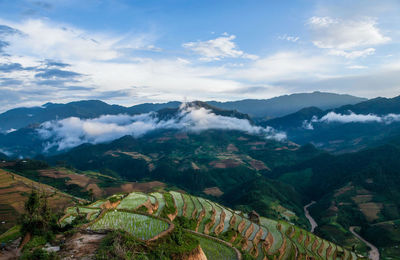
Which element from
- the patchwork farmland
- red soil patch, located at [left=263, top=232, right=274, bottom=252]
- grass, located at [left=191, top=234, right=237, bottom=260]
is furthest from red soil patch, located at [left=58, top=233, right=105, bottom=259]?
red soil patch, located at [left=263, top=232, right=274, bottom=252]

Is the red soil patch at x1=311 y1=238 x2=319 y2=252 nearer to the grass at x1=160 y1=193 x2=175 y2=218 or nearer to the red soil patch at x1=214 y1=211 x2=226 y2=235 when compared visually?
the red soil patch at x1=214 y1=211 x2=226 y2=235

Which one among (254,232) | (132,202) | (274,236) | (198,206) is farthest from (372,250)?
(132,202)

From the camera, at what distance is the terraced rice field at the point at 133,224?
3457cm

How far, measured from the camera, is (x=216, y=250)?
4172 centimetres

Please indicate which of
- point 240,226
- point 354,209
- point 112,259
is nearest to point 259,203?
point 354,209

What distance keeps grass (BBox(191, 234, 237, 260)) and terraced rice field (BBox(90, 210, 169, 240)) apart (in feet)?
28.9

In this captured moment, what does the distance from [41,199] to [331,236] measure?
134313 millimetres

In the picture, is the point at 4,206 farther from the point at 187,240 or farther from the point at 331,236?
the point at 331,236

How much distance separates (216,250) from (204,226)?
777 inches

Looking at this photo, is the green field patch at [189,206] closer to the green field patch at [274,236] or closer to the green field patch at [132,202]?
the green field patch at [132,202]

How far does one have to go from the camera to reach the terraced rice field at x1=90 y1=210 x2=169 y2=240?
3457 cm

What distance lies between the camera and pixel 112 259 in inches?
949

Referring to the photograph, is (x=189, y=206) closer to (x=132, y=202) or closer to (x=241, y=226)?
(x=241, y=226)

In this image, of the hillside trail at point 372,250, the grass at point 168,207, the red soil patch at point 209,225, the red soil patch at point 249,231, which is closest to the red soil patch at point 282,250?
the red soil patch at point 249,231
